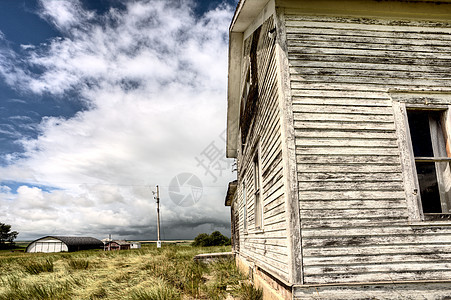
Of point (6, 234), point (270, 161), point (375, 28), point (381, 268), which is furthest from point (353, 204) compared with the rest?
point (6, 234)

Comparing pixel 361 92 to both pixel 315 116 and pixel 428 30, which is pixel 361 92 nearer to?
pixel 315 116

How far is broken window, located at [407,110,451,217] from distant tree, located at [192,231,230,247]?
42.7 meters

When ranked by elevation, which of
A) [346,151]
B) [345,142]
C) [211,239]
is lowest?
[211,239]

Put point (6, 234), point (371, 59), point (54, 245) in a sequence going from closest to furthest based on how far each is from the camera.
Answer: point (371, 59) < point (54, 245) < point (6, 234)

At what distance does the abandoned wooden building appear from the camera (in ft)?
12.9

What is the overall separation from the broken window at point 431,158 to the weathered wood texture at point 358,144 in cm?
34

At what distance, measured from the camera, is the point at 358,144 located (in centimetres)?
436

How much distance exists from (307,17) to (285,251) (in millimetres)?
3466

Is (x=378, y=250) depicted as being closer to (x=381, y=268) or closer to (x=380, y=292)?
(x=381, y=268)

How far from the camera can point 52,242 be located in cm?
5784

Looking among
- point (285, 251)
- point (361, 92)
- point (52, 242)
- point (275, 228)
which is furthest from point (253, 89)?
point (52, 242)

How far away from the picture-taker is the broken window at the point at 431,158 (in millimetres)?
4320

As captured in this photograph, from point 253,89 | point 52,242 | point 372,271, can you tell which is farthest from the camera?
point 52,242

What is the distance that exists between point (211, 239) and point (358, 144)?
142 feet
